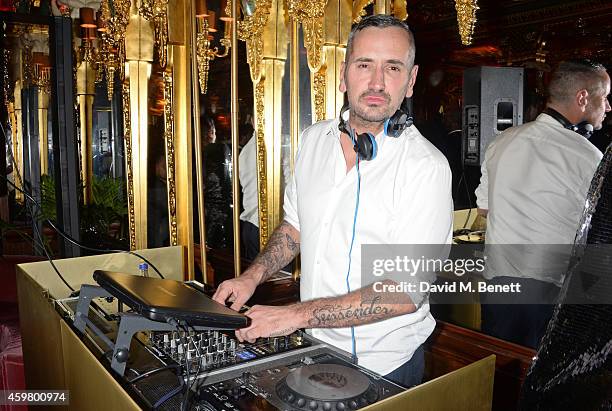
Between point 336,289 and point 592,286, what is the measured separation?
116 centimetres

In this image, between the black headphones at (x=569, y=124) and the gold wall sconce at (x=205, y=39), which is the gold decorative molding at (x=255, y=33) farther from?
the black headphones at (x=569, y=124)

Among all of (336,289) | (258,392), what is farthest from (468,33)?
(258,392)

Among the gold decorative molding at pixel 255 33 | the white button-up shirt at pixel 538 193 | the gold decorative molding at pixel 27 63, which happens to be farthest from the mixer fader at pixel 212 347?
the gold decorative molding at pixel 27 63

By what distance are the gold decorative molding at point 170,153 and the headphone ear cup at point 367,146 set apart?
7.35 ft

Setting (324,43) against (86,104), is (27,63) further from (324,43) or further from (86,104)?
(324,43)

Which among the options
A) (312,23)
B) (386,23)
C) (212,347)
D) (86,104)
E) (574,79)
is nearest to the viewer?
(212,347)

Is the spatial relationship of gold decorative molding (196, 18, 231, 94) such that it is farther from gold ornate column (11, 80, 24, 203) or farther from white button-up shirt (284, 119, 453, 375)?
gold ornate column (11, 80, 24, 203)

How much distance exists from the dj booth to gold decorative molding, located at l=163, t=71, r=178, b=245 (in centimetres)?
202

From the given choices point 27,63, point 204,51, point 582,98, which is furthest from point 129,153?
point 27,63

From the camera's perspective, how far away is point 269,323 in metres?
1.24

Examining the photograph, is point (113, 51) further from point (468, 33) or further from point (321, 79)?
point (468, 33)


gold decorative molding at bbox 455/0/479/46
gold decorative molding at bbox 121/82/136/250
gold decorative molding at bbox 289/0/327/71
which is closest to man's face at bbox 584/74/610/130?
gold decorative molding at bbox 455/0/479/46

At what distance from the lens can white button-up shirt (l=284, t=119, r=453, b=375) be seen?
141cm

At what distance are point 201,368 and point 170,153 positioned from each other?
2568mm
